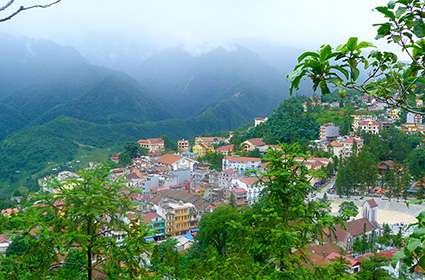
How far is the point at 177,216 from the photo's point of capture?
16.0m

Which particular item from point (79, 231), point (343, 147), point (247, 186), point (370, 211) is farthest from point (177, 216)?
point (79, 231)

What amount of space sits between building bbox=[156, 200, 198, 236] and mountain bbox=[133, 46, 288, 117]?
43.8 metres

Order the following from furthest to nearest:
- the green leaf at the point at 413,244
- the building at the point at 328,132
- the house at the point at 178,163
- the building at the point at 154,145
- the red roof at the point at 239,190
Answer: the building at the point at 154,145
the building at the point at 328,132
the house at the point at 178,163
the red roof at the point at 239,190
the green leaf at the point at 413,244

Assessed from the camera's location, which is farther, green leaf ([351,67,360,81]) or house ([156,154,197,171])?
house ([156,154,197,171])

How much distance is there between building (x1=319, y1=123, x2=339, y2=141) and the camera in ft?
84.6

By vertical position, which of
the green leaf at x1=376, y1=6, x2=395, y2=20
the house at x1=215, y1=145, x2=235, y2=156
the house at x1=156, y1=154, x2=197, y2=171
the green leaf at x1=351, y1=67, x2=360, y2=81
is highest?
the green leaf at x1=376, y1=6, x2=395, y2=20

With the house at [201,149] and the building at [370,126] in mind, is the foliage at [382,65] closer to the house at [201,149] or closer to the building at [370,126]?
the building at [370,126]

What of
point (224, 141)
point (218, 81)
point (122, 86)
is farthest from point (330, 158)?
point (218, 81)

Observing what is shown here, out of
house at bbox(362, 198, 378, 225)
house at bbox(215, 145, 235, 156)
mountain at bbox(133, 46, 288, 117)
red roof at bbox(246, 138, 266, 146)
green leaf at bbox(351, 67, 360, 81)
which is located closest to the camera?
green leaf at bbox(351, 67, 360, 81)

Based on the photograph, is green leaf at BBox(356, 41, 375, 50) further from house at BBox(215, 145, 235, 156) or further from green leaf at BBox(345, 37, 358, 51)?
house at BBox(215, 145, 235, 156)

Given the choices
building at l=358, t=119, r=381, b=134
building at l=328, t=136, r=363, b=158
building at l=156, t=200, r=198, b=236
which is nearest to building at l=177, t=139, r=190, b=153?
building at l=328, t=136, r=363, b=158

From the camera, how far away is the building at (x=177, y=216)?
15.8 m

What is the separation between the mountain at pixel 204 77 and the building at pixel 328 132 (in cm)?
3445

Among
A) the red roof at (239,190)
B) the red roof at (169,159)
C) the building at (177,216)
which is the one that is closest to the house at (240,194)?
the red roof at (239,190)
